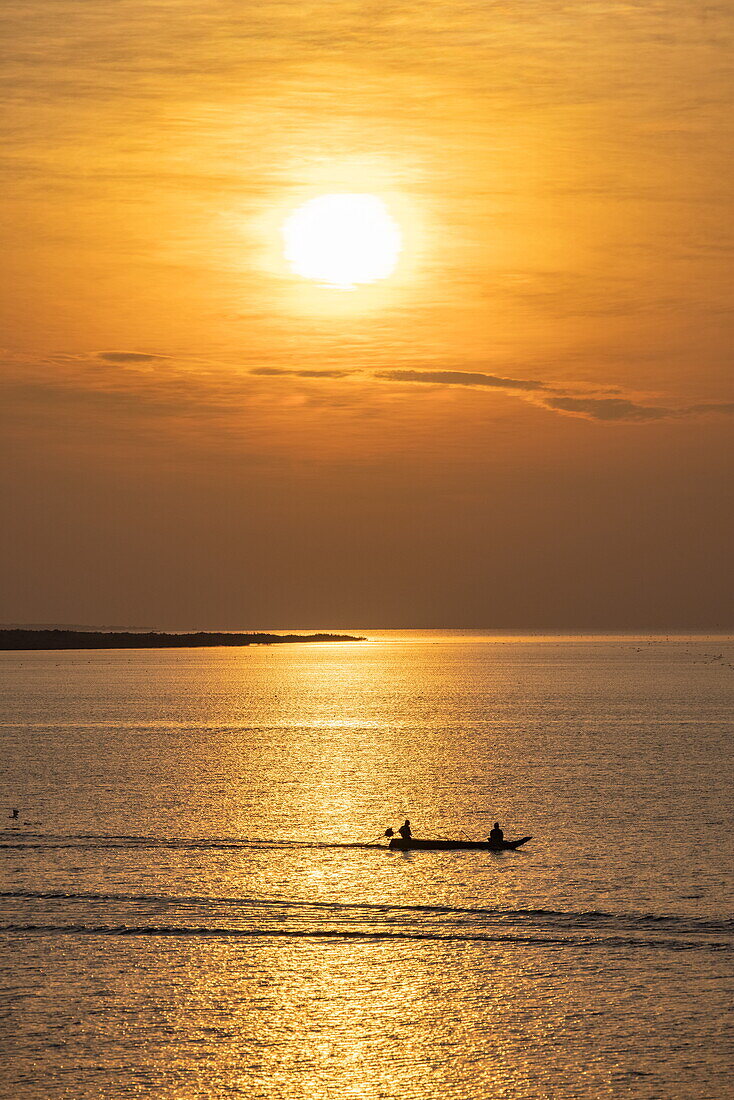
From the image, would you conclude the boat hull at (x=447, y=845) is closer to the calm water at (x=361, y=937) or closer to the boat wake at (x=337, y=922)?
the calm water at (x=361, y=937)

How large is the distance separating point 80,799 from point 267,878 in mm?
25483

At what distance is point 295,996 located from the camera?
3244 centimetres

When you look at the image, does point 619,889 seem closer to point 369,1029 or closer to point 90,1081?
point 369,1029

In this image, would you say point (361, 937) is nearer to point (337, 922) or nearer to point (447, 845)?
point (337, 922)

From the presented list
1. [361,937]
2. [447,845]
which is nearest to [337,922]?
[361,937]

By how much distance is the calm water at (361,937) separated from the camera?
2795 cm

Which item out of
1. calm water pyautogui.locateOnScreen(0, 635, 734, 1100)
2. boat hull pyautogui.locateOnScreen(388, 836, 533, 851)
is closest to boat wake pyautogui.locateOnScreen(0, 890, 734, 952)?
calm water pyautogui.locateOnScreen(0, 635, 734, 1100)

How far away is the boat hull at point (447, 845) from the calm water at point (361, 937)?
2.72ft

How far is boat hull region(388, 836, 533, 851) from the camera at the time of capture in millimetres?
53062

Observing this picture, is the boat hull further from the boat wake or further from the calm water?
the boat wake

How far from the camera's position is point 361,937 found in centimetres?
3806

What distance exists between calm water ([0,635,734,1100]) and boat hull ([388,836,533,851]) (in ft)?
2.72

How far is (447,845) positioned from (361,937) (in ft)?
54.3

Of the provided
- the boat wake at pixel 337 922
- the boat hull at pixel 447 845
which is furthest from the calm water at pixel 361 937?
the boat hull at pixel 447 845
